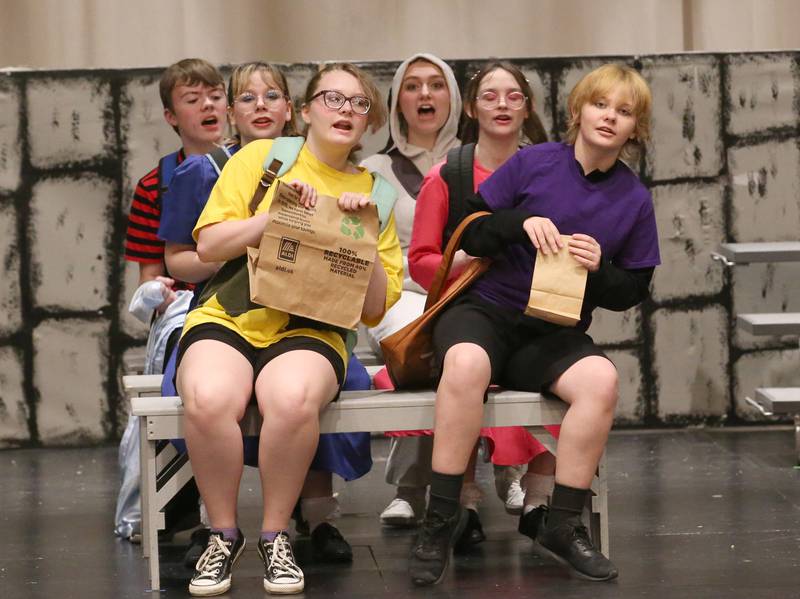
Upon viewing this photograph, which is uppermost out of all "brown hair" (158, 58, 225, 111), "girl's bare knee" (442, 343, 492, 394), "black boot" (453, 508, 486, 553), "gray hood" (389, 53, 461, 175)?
"brown hair" (158, 58, 225, 111)

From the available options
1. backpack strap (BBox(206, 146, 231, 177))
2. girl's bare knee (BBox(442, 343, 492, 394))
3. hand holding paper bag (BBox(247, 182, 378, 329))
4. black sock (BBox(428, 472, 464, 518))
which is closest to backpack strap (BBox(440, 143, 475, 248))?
hand holding paper bag (BBox(247, 182, 378, 329))

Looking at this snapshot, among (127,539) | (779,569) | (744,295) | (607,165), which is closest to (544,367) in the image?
(607,165)

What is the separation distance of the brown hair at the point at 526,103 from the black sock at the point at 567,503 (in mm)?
1126

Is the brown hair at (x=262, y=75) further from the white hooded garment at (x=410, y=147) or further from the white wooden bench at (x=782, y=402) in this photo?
the white wooden bench at (x=782, y=402)

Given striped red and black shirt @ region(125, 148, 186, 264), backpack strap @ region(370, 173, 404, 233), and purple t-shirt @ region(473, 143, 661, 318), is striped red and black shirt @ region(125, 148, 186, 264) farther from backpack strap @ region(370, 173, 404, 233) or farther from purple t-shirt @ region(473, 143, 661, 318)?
purple t-shirt @ region(473, 143, 661, 318)

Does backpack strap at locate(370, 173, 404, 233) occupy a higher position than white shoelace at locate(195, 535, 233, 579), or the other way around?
backpack strap at locate(370, 173, 404, 233)

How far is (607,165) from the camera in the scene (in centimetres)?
362

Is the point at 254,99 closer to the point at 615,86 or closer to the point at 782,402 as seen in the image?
the point at 615,86

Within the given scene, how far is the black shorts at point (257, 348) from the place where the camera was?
3496 mm

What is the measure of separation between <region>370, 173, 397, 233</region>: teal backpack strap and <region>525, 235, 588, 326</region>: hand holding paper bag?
1.53ft

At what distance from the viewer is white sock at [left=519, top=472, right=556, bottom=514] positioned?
3826 millimetres

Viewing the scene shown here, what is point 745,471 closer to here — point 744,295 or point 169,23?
point 744,295

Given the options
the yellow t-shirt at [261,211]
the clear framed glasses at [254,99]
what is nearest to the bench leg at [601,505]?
the yellow t-shirt at [261,211]

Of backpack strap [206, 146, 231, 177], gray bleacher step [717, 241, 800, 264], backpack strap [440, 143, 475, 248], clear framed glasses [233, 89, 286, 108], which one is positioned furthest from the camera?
gray bleacher step [717, 241, 800, 264]
